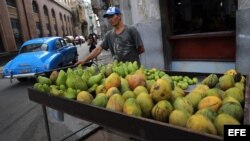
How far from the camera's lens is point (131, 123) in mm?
1598

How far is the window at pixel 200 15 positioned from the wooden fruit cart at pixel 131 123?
5.53m

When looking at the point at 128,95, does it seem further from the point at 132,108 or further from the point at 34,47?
the point at 34,47

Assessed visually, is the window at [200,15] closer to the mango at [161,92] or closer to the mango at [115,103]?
the mango at [161,92]

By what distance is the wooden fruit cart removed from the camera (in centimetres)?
131

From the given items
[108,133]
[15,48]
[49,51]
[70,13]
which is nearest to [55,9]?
[70,13]

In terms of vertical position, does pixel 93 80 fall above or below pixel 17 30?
below

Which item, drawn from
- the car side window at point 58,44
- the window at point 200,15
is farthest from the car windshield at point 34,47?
the window at point 200,15

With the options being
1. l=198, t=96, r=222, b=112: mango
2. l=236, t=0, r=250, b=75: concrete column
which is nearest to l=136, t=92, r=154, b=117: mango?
l=198, t=96, r=222, b=112: mango

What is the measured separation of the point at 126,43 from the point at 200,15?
172 inches

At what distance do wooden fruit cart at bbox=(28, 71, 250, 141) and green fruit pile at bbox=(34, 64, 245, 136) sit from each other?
0.19ft

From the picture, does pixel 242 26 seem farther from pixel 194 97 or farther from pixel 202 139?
pixel 202 139

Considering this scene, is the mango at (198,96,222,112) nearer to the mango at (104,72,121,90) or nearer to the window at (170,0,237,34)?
the mango at (104,72,121,90)

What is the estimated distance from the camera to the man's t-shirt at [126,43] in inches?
155

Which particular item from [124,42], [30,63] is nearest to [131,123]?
[124,42]
